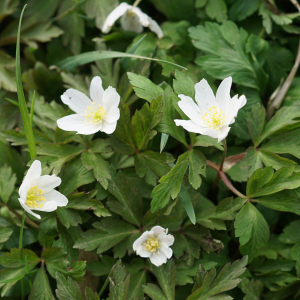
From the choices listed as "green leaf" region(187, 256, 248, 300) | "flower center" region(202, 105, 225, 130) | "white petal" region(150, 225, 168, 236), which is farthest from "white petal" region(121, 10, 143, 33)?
"green leaf" region(187, 256, 248, 300)

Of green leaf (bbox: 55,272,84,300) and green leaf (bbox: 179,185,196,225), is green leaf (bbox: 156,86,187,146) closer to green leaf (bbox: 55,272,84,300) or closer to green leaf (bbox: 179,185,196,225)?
green leaf (bbox: 179,185,196,225)

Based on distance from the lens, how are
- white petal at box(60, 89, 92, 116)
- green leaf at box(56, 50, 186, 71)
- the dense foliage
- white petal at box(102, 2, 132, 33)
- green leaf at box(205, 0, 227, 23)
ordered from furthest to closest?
1. green leaf at box(205, 0, 227, 23)
2. white petal at box(102, 2, 132, 33)
3. green leaf at box(56, 50, 186, 71)
4. white petal at box(60, 89, 92, 116)
5. the dense foliage

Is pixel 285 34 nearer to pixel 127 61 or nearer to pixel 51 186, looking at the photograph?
pixel 127 61

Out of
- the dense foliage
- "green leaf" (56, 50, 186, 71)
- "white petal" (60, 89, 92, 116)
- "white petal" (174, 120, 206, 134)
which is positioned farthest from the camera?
"green leaf" (56, 50, 186, 71)

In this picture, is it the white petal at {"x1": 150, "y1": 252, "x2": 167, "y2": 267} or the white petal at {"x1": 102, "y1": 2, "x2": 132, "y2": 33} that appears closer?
the white petal at {"x1": 150, "y1": 252, "x2": 167, "y2": 267}

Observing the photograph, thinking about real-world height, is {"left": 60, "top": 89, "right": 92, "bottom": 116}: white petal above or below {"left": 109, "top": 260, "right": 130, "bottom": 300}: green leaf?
above

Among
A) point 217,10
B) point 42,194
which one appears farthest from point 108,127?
point 217,10

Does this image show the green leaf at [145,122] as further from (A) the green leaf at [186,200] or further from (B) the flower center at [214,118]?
(A) the green leaf at [186,200]
